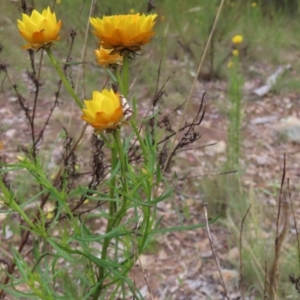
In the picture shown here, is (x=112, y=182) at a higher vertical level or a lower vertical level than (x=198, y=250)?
higher

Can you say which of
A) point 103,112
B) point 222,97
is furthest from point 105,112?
point 222,97

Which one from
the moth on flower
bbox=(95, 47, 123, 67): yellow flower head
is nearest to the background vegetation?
bbox=(95, 47, 123, 67): yellow flower head

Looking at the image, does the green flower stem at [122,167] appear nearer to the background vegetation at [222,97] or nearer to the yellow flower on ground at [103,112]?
the yellow flower on ground at [103,112]

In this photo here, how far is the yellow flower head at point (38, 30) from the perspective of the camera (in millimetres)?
727

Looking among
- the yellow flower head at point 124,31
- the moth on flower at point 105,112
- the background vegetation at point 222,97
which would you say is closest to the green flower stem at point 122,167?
the moth on flower at point 105,112

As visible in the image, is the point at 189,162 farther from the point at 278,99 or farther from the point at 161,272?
the point at 278,99

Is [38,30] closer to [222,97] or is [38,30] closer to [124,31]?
[124,31]

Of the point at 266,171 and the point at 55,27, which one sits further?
the point at 266,171

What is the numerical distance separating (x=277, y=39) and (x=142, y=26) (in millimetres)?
3148

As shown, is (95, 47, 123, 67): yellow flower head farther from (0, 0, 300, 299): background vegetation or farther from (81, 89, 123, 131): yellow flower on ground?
(0, 0, 300, 299): background vegetation

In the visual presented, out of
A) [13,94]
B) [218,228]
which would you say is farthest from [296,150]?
[13,94]

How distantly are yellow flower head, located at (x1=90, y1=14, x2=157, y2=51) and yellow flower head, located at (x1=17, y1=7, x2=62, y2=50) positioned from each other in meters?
0.07

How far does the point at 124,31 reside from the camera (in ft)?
2.27

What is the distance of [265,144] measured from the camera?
262 cm
